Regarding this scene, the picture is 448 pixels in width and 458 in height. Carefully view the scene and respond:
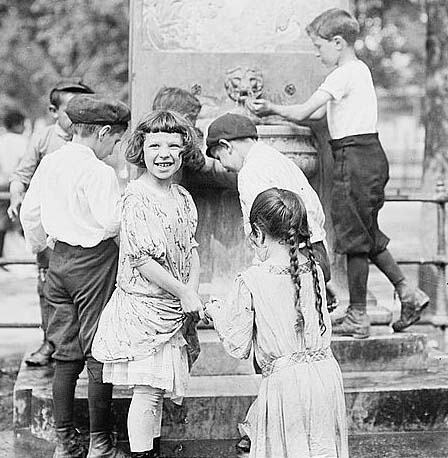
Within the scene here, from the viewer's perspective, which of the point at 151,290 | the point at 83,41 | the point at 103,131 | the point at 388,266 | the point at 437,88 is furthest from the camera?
the point at 83,41

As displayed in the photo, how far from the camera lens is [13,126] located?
41.5ft

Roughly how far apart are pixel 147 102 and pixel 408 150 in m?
29.2

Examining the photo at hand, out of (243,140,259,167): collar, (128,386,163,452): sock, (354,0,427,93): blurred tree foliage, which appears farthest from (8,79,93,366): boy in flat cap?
(354,0,427,93): blurred tree foliage

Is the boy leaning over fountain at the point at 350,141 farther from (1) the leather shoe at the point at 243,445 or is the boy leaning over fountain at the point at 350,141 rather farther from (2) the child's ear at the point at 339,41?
(1) the leather shoe at the point at 243,445

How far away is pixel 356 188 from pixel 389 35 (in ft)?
40.9

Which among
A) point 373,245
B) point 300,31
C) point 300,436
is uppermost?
point 300,31

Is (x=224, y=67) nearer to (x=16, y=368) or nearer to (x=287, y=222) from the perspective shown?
(x=287, y=222)

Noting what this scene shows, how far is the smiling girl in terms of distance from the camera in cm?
484

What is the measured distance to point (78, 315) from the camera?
5305 millimetres

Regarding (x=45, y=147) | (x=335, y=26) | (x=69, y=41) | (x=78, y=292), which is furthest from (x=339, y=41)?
(x=69, y=41)

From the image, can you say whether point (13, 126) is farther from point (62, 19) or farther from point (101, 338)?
point (101, 338)

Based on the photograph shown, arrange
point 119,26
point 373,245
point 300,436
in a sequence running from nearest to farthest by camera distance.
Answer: point 300,436
point 373,245
point 119,26

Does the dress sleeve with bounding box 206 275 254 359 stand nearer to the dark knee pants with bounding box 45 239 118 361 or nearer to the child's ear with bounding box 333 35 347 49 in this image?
the dark knee pants with bounding box 45 239 118 361

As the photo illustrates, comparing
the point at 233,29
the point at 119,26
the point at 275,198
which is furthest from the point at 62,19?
the point at 275,198
